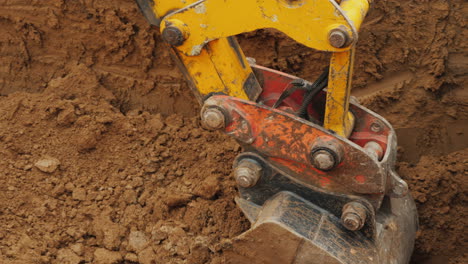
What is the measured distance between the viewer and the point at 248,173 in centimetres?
270

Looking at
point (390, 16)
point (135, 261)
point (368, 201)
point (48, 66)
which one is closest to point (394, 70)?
point (390, 16)

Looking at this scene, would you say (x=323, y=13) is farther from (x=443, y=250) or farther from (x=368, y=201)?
(x=443, y=250)

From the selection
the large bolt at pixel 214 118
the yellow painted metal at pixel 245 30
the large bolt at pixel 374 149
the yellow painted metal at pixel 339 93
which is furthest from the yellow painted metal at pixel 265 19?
the large bolt at pixel 374 149

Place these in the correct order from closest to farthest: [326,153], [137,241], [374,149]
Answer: [326,153]
[374,149]
[137,241]

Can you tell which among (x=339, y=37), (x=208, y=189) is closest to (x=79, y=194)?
(x=208, y=189)

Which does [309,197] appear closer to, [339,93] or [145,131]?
[339,93]

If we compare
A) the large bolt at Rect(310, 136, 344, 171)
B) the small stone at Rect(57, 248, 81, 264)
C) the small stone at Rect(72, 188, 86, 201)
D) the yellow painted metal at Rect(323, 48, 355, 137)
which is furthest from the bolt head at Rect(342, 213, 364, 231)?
the small stone at Rect(72, 188, 86, 201)

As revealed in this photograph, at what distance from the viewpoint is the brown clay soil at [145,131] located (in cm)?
316

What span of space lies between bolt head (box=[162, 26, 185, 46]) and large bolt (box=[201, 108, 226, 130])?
14.5 inches

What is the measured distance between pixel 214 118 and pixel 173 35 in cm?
45

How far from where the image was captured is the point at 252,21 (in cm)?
255

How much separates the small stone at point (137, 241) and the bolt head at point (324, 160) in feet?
3.88

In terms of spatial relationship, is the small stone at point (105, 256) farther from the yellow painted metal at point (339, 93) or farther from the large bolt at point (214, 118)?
the yellow painted metal at point (339, 93)

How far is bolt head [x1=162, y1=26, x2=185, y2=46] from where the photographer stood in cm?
263
